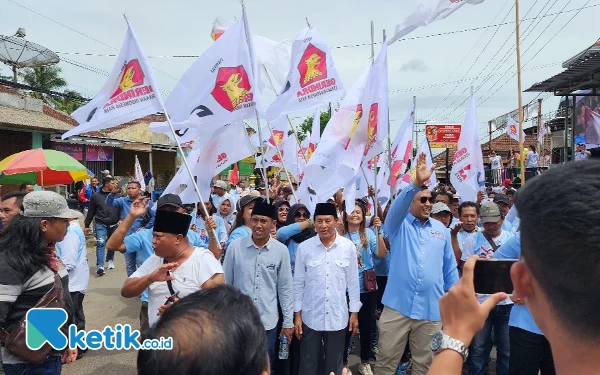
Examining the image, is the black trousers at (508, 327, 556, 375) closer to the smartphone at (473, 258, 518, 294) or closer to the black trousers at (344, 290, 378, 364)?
the black trousers at (344, 290, 378, 364)

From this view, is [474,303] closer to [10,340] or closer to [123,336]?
[123,336]

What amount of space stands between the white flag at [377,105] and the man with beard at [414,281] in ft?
3.26

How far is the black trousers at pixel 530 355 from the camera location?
3.26 m

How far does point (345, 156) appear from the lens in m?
4.88

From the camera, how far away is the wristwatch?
1.22 meters

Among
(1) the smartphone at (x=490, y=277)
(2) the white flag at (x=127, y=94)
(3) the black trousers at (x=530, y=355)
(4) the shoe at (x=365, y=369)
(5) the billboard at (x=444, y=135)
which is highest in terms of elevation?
(5) the billboard at (x=444, y=135)

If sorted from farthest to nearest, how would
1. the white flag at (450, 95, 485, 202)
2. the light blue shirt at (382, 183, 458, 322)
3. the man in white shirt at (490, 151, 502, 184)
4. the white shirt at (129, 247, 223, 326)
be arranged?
1. the man in white shirt at (490, 151, 502, 184)
2. the white flag at (450, 95, 485, 202)
3. the light blue shirt at (382, 183, 458, 322)
4. the white shirt at (129, 247, 223, 326)

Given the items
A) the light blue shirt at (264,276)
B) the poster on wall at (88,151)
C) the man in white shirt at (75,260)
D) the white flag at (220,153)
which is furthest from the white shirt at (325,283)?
the poster on wall at (88,151)

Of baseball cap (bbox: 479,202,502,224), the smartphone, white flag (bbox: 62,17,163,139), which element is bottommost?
baseball cap (bbox: 479,202,502,224)

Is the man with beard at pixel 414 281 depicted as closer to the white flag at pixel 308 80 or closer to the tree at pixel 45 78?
the white flag at pixel 308 80

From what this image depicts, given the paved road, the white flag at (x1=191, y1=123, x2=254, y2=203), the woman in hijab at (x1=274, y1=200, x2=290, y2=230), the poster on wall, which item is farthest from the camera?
the poster on wall

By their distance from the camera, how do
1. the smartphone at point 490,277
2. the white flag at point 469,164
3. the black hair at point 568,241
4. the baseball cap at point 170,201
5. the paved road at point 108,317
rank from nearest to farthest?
1. the black hair at point 568,241
2. the smartphone at point 490,277
3. the baseball cap at point 170,201
4. the paved road at point 108,317
5. the white flag at point 469,164

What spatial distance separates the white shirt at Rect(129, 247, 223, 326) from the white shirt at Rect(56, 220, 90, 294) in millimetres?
1955

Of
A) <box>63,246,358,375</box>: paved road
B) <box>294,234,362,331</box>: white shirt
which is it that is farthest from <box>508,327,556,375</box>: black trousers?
<box>63,246,358,375</box>: paved road
